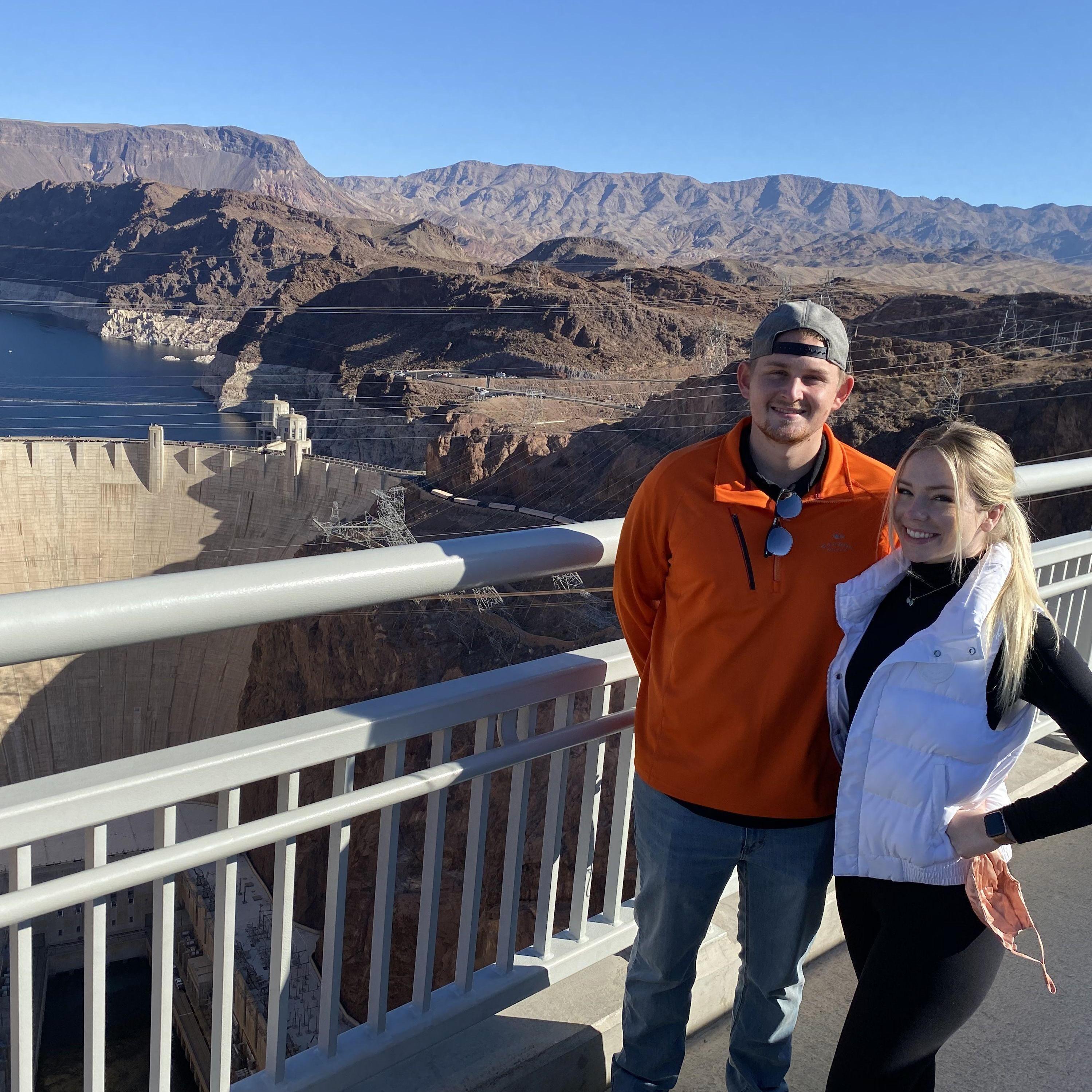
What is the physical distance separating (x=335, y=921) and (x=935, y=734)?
945 mm

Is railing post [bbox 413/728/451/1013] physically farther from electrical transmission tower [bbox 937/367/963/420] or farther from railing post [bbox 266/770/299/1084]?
electrical transmission tower [bbox 937/367/963/420]

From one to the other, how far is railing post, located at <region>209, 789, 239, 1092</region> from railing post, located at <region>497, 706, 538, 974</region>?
1.55ft

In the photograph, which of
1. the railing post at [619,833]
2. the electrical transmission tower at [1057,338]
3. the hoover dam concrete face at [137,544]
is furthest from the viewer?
the electrical transmission tower at [1057,338]

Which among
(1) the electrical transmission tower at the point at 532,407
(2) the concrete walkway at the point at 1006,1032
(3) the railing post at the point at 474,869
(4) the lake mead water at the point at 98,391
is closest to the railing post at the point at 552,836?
(3) the railing post at the point at 474,869

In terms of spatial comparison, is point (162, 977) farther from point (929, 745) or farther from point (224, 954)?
point (929, 745)

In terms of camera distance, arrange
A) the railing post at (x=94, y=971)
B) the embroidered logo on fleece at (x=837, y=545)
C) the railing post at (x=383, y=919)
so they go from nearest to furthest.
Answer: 1. the railing post at (x=94, y=971)
2. the embroidered logo on fleece at (x=837, y=545)
3. the railing post at (x=383, y=919)

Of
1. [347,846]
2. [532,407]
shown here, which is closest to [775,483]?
[347,846]

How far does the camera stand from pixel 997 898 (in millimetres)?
1307

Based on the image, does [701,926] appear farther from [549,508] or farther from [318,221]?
[318,221]

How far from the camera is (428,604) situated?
1894 cm

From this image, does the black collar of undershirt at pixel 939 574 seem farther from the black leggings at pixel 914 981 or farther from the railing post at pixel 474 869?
the railing post at pixel 474 869

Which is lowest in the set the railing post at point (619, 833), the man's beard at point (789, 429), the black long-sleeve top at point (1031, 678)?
the railing post at point (619, 833)

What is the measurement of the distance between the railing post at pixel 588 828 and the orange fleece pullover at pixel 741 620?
313 millimetres

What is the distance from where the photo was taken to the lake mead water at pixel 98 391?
2053 inches
